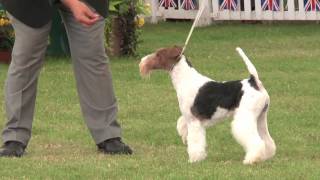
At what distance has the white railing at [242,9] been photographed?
1916 cm

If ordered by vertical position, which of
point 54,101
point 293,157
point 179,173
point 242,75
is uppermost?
point 179,173

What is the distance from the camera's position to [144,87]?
36.9 ft

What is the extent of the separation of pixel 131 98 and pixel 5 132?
3.32 m

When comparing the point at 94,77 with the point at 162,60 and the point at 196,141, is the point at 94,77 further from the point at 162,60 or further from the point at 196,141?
the point at 196,141

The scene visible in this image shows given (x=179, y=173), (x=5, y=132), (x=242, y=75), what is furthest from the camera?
(x=242, y=75)

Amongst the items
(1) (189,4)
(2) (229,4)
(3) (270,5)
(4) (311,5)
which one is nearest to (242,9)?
(2) (229,4)

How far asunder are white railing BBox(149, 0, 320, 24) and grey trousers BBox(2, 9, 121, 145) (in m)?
11.6

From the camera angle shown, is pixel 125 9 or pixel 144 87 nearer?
pixel 144 87

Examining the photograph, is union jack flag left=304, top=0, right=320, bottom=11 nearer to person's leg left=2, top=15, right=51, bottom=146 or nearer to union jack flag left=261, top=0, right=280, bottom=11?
union jack flag left=261, top=0, right=280, bottom=11

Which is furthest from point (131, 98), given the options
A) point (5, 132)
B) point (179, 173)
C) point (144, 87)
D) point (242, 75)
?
point (179, 173)

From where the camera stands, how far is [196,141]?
6781mm

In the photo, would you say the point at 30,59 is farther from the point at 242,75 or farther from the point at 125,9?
the point at 125,9

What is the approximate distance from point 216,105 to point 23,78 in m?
1.62

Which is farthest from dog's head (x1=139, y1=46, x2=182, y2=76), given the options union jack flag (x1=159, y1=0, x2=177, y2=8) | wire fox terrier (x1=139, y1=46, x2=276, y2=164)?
union jack flag (x1=159, y1=0, x2=177, y2=8)
